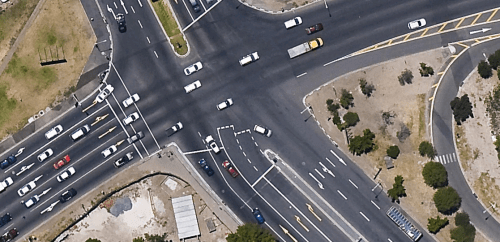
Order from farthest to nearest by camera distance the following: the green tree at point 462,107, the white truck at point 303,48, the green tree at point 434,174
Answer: the white truck at point 303,48 < the green tree at point 462,107 < the green tree at point 434,174

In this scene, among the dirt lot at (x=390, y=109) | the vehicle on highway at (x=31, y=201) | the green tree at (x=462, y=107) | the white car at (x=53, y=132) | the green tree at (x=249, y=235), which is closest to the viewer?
the green tree at (x=249, y=235)

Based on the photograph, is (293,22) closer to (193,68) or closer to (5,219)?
(193,68)

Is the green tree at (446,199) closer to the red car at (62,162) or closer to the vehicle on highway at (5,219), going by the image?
the red car at (62,162)

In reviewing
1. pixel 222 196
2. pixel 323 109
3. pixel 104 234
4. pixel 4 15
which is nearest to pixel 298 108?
pixel 323 109

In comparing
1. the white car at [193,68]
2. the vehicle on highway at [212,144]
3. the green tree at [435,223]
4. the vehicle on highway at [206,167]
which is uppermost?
the white car at [193,68]

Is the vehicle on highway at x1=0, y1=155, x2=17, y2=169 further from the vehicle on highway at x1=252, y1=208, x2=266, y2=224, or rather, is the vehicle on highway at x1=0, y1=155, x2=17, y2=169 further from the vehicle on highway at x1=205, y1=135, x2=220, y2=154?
the vehicle on highway at x1=252, y1=208, x2=266, y2=224

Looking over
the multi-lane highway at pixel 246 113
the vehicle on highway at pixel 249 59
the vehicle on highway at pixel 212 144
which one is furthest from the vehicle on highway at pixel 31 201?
the vehicle on highway at pixel 249 59

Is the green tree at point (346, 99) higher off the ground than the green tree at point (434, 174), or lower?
higher
